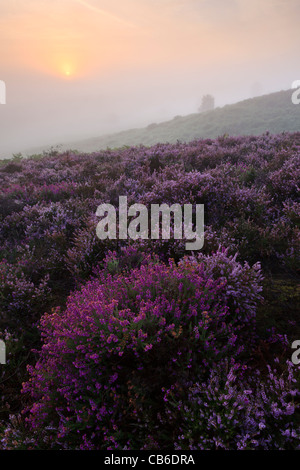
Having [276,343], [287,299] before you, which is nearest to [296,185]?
[287,299]

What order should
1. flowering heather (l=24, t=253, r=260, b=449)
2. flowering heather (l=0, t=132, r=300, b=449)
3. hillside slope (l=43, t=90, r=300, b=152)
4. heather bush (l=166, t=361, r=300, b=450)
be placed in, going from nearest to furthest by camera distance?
heather bush (l=166, t=361, r=300, b=450) → flowering heather (l=0, t=132, r=300, b=449) → flowering heather (l=24, t=253, r=260, b=449) → hillside slope (l=43, t=90, r=300, b=152)

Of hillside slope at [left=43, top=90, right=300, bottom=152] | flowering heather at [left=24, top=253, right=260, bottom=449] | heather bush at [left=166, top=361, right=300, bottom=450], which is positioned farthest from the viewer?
hillside slope at [left=43, top=90, right=300, bottom=152]

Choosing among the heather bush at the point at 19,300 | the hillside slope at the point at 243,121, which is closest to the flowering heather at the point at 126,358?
the heather bush at the point at 19,300

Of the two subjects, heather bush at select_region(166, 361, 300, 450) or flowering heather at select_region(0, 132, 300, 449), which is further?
flowering heather at select_region(0, 132, 300, 449)

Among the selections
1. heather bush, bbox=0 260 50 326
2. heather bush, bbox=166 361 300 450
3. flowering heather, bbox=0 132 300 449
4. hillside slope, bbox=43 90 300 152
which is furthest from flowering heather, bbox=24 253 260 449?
hillside slope, bbox=43 90 300 152

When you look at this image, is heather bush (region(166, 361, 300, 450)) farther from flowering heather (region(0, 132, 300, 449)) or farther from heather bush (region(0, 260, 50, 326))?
heather bush (region(0, 260, 50, 326))

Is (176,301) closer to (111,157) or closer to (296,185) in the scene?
(296,185)

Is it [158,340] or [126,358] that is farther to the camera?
[126,358]

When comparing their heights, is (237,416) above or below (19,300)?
below

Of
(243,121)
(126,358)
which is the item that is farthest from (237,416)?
(243,121)

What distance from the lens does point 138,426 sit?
2.05 meters

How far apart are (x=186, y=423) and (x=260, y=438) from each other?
49 cm

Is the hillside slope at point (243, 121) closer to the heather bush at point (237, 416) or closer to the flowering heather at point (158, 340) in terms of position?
the flowering heather at point (158, 340)

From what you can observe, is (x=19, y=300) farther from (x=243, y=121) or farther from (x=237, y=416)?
(x=243, y=121)
